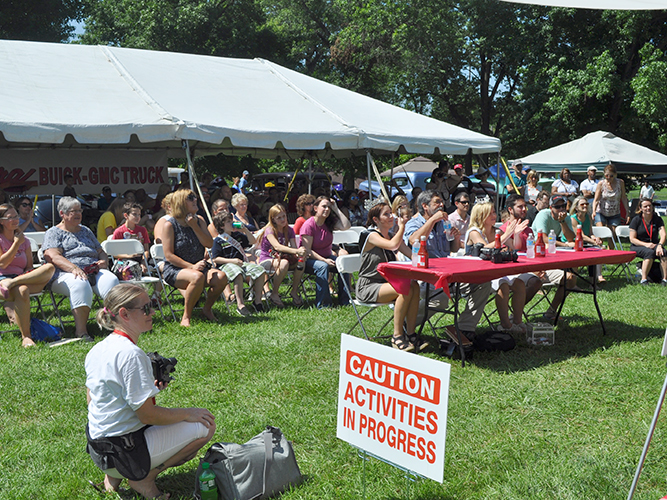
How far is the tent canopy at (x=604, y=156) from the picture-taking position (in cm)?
1612

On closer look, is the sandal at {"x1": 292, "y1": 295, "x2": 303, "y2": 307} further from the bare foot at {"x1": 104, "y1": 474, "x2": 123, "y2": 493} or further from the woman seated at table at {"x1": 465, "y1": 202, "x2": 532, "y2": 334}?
the bare foot at {"x1": 104, "y1": 474, "x2": 123, "y2": 493}

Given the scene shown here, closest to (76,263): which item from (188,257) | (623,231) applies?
(188,257)

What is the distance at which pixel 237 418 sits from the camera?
4375mm

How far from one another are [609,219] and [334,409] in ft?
29.6

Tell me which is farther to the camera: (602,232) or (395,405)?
(602,232)

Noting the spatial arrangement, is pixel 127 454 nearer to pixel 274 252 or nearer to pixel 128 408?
pixel 128 408

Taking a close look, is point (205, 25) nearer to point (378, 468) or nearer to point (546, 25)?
point (546, 25)

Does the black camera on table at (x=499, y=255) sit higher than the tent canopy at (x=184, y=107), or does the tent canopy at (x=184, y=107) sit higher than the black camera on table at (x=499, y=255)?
the tent canopy at (x=184, y=107)

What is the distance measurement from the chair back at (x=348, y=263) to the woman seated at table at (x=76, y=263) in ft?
7.80

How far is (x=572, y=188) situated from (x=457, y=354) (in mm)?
11070

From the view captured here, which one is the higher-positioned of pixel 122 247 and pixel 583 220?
pixel 583 220

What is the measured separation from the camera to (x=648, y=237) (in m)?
9.72

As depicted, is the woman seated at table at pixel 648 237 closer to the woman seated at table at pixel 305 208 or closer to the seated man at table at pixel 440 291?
the seated man at table at pixel 440 291

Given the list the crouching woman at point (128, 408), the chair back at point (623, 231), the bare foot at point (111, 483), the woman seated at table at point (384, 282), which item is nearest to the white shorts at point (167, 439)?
the crouching woman at point (128, 408)
